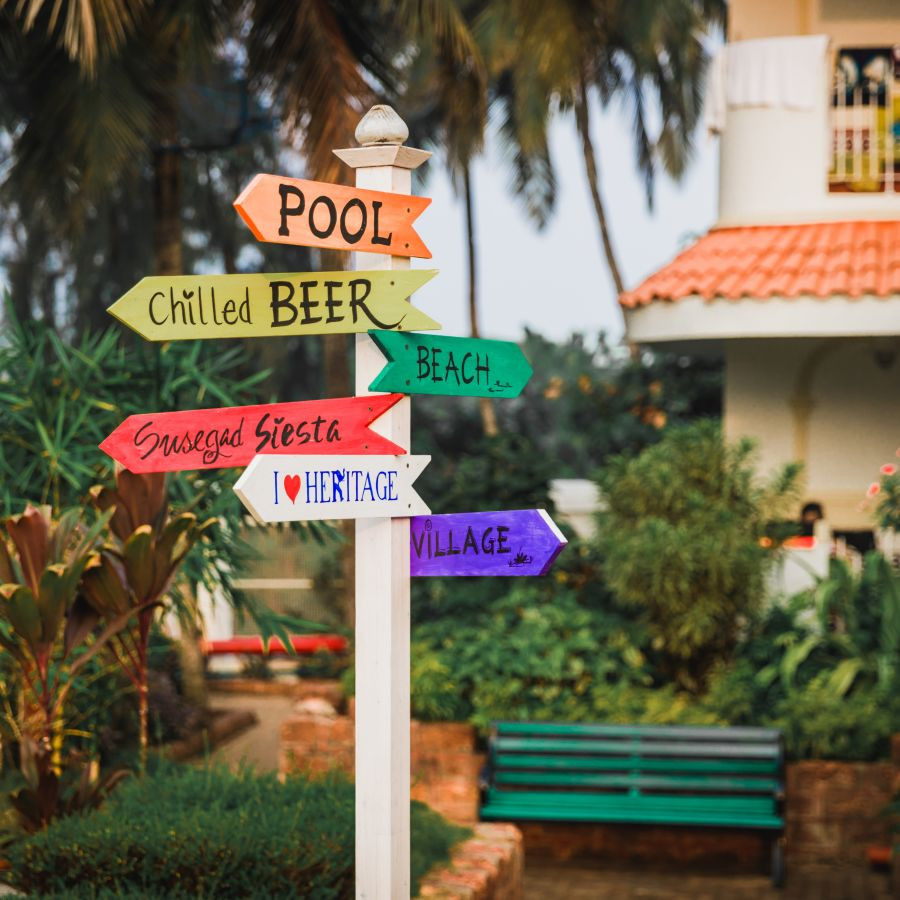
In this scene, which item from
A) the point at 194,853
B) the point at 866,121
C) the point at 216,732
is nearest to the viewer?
the point at 194,853

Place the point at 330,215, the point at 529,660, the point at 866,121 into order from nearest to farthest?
the point at 330,215, the point at 529,660, the point at 866,121

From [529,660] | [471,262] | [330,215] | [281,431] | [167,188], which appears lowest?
[529,660]

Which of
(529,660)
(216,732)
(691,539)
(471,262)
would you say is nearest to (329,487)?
(529,660)

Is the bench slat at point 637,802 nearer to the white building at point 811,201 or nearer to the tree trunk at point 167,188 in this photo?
the white building at point 811,201

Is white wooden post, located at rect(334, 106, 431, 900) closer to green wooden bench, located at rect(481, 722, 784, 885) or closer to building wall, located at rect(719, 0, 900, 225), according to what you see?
green wooden bench, located at rect(481, 722, 784, 885)

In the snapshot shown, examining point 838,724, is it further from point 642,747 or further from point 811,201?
point 811,201

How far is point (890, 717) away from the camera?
34.0ft

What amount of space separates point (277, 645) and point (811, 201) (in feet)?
23.7

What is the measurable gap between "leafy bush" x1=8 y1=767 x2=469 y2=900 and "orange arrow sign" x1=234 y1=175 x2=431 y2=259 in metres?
2.58

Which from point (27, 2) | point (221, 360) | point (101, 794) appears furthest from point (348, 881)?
point (27, 2)

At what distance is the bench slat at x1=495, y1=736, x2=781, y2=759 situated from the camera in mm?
10164

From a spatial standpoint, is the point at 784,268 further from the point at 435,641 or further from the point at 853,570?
the point at 435,641

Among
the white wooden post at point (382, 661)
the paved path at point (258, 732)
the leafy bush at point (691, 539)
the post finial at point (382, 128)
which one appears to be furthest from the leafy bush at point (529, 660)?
the post finial at point (382, 128)

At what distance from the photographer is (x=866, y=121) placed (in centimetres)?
1326
